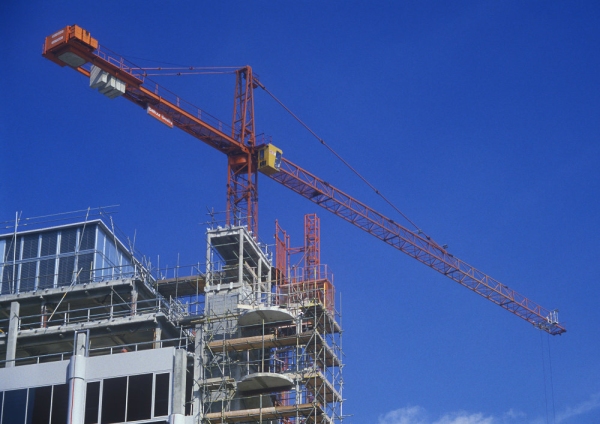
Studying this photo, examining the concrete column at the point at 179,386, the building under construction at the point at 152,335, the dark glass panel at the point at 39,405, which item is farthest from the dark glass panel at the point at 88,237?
the concrete column at the point at 179,386

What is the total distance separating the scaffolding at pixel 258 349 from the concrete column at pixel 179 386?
194 centimetres

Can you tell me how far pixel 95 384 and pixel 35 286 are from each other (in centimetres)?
1869

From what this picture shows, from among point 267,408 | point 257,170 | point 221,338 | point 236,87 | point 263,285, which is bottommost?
point 267,408

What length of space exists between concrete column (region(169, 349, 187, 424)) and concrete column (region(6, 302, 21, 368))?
1461 cm

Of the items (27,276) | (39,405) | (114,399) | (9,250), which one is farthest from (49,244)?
(114,399)

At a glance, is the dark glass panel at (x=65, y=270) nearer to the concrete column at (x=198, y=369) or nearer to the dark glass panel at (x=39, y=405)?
the concrete column at (x=198, y=369)

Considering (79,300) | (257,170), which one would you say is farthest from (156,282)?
(257,170)

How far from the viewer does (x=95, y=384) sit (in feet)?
284

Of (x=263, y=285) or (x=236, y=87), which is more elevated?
(x=236, y=87)

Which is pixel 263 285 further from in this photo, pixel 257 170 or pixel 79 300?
pixel 257 170

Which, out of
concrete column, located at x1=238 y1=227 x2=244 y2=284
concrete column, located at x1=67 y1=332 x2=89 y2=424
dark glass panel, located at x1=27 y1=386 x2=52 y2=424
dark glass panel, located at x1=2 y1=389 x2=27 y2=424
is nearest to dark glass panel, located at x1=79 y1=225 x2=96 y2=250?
concrete column, located at x1=238 y1=227 x2=244 y2=284

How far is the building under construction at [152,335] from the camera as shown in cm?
8612

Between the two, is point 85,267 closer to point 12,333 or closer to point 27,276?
point 27,276

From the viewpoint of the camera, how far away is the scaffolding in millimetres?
87500
